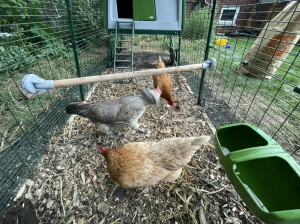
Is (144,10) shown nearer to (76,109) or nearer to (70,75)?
(70,75)

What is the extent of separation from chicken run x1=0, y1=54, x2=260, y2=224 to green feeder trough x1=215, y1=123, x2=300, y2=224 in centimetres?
29

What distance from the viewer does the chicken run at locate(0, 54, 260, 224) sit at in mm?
1607

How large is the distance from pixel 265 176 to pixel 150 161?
1144 mm

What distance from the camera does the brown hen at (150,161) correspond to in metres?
1.57

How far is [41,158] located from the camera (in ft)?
6.93

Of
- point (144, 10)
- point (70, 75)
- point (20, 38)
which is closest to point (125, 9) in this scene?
point (144, 10)

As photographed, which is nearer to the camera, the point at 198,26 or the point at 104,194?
the point at 104,194

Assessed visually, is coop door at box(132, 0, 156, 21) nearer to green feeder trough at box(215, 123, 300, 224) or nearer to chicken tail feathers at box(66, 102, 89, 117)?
chicken tail feathers at box(66, 102, 89, 117)

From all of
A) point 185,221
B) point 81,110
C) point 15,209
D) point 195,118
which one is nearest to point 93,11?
point 81,110

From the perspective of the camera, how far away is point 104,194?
180cm

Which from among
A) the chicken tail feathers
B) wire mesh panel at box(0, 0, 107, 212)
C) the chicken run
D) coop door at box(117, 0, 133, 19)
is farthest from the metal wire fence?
coop door at box(117, 0, 133, 19)

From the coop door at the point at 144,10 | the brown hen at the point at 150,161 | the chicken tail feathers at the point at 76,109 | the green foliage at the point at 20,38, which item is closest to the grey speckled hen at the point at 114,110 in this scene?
the chicken tail feathers at the point at 76,109

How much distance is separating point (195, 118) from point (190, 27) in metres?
3.21

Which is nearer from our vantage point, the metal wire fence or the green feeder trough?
the green feeder trough
